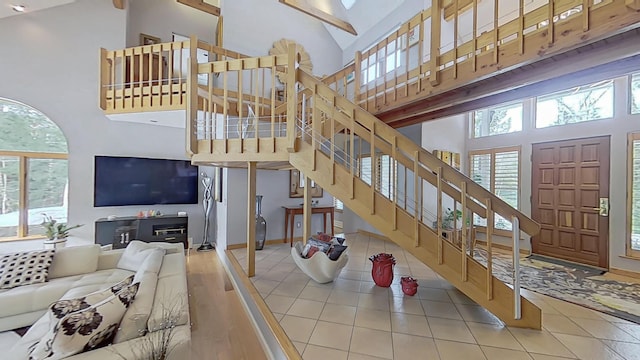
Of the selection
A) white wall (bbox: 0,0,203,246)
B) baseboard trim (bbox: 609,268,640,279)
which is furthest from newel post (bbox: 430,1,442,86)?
white wall (bbox: 0,0,203,246)

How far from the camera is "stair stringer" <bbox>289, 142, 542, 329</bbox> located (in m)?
2.35

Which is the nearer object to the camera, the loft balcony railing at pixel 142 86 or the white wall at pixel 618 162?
the white wall at pixel 618 162

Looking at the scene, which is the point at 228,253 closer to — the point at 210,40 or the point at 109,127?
the point at 109,127

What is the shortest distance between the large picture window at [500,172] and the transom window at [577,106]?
0.73m

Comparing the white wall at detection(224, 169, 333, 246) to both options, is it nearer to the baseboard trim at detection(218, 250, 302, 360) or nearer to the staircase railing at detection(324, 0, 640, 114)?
the baseboard trim at detection(218, 250, 302, 360)

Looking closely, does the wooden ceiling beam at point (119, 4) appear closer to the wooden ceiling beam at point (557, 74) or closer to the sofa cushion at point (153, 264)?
the sofa cushion at point (153, 264)

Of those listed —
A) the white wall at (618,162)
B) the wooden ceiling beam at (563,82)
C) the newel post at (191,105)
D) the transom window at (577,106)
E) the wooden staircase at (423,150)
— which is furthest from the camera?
the transom window at (577,106)

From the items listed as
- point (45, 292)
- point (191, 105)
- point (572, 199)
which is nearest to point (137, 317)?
point (45, 292)

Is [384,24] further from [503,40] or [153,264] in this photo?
[153,264]

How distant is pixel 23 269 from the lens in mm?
2738

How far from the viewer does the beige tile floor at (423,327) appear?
199 centimetres

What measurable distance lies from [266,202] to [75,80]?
4.20 m

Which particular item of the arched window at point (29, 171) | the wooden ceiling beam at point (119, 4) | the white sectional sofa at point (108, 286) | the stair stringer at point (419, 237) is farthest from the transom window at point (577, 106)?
the arched window at point (29, 171)

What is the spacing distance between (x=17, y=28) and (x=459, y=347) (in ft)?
25.5
